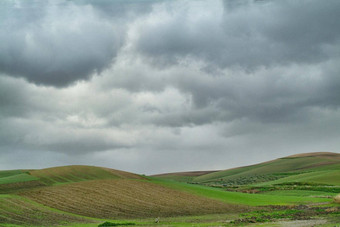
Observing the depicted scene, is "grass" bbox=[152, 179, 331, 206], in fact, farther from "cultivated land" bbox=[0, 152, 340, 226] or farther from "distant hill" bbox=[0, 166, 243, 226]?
"distant hill" bbox=[0, 166, 243, 226]

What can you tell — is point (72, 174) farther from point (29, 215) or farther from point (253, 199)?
point (253, 199)

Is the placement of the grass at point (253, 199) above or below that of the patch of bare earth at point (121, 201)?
below

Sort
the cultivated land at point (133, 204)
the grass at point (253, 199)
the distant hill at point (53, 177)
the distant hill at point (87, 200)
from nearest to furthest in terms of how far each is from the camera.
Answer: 1. the cultivated land at point (133, 204)
2. the distant hill at point (87, 200)
3. the grass at point (253, 199)
4. the distant hill at point (53, 177)

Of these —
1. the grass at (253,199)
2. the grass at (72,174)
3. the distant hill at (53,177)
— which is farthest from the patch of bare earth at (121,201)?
the grass at (72,174)

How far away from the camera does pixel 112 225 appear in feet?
113

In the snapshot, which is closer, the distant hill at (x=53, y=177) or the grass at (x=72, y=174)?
the distant hill at (x=53, y=177)

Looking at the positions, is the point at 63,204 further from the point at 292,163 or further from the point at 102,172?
the point at 292,163

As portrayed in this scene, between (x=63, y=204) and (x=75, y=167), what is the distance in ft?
127

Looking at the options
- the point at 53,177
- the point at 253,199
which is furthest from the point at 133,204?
the point at 53,177

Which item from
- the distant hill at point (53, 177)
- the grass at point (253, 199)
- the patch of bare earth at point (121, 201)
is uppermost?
the distant hill at point (53, 177)

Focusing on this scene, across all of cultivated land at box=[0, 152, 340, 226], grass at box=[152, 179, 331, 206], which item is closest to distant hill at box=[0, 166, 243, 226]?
cultivated land at box=[0, 152, 340, 226]

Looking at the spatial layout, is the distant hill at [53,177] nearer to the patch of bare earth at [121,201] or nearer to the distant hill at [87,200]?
the distant hill at [87,200]

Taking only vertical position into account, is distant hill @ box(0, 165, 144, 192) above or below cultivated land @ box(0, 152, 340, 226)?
above

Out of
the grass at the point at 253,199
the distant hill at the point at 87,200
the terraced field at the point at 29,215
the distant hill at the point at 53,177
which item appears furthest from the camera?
the distant hill at the point at 53,177
